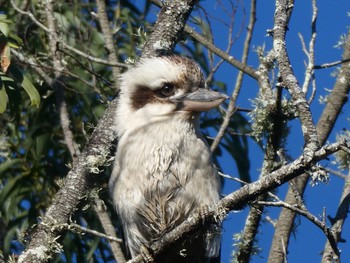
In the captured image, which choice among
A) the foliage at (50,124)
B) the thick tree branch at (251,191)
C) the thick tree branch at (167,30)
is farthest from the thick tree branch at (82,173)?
the foliage at (50,124)

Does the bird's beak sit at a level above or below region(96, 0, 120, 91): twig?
below

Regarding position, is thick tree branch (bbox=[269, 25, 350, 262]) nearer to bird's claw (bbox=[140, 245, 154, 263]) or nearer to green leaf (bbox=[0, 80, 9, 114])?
bird's claw (bbox=[140, 245, 154, 263])

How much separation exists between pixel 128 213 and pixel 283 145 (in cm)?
56

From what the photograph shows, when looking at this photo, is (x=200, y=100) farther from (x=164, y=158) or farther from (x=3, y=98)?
(x=3, y=98)

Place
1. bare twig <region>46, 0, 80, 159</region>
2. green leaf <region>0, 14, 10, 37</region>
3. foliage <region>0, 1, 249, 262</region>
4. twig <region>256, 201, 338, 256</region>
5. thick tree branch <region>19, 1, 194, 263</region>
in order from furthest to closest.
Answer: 1. foliage <region>0, 1, 249, 262</region>
2. bare twig <region>46, 0, 80, 159</region>
3. green leaf <region>0, 14, 10, 37</region>
4. thick tree branch <region>19, 1, 194, 263</region>
5. twig <region>256, 201, 338, 256</region>

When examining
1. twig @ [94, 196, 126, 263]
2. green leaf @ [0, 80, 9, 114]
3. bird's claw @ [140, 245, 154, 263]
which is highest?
green leaf @ [0, 80, 9, 114]

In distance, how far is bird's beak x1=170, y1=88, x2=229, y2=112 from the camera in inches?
126

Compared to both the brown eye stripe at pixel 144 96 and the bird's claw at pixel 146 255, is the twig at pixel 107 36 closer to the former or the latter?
the brown eye stripe at pixel 144 96

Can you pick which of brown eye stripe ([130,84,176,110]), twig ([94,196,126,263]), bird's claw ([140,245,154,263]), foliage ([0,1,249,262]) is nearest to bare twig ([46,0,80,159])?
foliage ([0,1,249,262])

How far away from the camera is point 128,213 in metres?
3.28

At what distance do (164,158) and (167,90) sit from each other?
0.26 metres

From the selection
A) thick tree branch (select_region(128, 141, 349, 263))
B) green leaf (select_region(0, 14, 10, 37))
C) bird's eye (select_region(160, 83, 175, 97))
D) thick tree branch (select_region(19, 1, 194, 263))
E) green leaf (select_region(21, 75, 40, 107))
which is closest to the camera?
thick tree branch (select_region(128, 141, 349, 263))

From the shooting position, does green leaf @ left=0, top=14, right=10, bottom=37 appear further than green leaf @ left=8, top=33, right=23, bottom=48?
No

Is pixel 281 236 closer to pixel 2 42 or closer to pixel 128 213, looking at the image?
pixel 128 213
